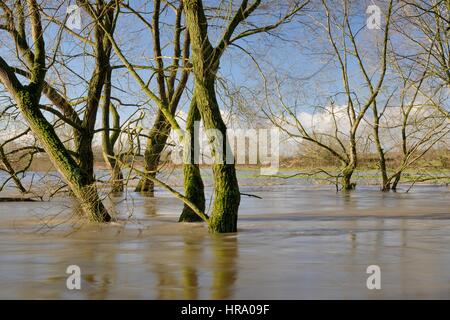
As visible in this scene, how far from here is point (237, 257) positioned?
742cm

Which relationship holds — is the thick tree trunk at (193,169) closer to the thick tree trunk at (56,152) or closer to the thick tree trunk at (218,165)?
the thick tree trunk at (218,165)

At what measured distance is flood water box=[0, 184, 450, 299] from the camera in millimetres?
5628

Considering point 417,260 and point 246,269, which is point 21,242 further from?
point 417,260

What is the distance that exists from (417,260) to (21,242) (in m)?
5.59

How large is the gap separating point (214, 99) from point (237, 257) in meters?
2.68

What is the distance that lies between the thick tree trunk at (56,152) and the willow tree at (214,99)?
2.50m

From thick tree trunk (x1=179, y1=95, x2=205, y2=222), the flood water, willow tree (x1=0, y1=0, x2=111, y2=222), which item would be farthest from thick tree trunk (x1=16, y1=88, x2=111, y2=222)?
thick tree trunk (x1=179, y1=95, x2=205, y2=222)

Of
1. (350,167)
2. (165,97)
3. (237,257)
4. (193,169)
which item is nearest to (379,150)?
(350,167)

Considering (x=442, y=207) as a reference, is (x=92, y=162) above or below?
above

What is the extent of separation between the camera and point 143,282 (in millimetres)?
5980

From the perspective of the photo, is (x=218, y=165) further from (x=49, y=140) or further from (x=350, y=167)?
(x=350, y=167)

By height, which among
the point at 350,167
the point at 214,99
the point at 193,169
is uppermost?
the point at 214,99

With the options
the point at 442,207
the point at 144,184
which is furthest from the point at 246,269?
the point at 144,184
